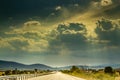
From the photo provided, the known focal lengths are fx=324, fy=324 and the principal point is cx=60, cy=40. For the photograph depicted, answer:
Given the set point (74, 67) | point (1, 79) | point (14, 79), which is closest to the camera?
point (1, 79)

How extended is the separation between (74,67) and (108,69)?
2631 cm

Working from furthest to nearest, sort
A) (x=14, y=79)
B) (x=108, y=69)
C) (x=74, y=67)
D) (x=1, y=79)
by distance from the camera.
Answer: (x=74, y=67), (x=108, y=69), (x=14, y=79), (x=1, y=79)

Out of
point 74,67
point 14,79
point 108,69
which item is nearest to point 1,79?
point 14,79

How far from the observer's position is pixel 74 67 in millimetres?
119250

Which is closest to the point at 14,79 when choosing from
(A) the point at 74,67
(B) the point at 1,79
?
(B) the point at 1,79

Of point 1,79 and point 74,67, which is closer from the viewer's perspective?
point 1,79

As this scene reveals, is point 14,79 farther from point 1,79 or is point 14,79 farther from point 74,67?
point 74,67

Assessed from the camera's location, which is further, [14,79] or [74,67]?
[74,67]

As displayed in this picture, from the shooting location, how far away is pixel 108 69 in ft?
310

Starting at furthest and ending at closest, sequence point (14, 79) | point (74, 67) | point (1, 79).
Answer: point (74, 67) → point (14, 79) → point (1, 79)

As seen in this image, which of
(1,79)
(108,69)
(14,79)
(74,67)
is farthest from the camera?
(74,67)

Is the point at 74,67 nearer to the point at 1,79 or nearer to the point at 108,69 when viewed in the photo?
the point at 108,69

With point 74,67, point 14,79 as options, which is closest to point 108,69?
point 74,67

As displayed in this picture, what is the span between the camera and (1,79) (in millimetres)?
33781
